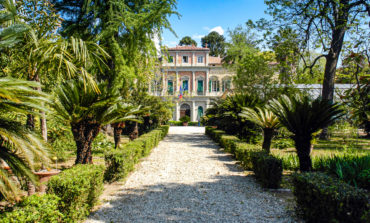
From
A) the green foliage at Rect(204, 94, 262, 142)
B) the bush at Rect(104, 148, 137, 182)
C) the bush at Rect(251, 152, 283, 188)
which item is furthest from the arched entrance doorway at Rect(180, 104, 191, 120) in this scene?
the bush at Rect(251, 152, 283, 188)

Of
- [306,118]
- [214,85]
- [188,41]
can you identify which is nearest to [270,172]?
[306,118]

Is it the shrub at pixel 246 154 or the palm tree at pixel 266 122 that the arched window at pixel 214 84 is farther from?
the shrub at pixel 246 154

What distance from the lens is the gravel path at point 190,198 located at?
155 inches

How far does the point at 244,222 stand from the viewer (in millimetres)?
3744

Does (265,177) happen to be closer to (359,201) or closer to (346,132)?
(359,201)

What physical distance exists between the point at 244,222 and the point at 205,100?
1327 inches

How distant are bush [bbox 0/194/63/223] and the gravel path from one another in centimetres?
97

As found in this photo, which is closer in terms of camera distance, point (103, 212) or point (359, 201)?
point (359, 201)

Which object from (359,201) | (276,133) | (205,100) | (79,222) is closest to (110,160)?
(79,222)

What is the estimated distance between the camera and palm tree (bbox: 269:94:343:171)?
535cm

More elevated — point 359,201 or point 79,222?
point 359,201

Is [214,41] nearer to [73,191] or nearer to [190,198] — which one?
[190,198]

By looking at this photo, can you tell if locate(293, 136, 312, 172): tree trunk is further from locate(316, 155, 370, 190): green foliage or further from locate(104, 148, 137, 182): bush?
locate(104, 148, 137, 182): bush

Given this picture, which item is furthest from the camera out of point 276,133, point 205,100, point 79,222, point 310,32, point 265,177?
point 205,100
